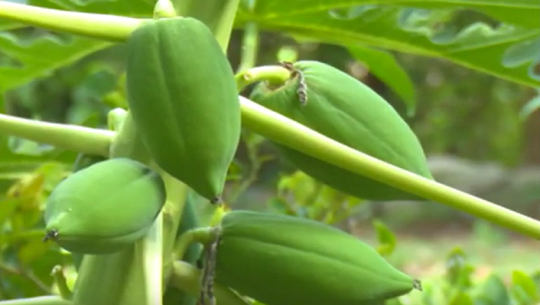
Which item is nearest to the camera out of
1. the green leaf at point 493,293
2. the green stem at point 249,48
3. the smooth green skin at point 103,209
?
the smooth green skin at point 103,209

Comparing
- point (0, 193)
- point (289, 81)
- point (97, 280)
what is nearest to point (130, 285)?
point (97, 280)

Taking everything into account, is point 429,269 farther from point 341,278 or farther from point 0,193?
point 341,278

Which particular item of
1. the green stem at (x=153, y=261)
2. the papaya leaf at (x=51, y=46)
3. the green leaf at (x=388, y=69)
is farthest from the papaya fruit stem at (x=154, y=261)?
the green leaf at (x=388, y=69)

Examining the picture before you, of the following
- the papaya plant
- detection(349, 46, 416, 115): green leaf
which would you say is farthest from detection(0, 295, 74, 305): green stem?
detection(349, 46, 416, 115): green leaf

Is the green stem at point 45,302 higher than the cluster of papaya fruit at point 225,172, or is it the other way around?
the cluster of papaya fruit at point 225,172

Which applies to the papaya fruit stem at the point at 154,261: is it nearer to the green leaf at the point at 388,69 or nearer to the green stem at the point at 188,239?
the green stem at the point at 188,239

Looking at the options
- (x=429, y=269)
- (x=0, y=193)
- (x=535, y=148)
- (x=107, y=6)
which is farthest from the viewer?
(x=535, y=148)

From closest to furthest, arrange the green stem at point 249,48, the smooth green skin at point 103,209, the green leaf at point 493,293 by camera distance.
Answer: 1. the smooth green skin at point 103,209
2. the green stem at point 249,48
3. the green leaf at point 493,293
